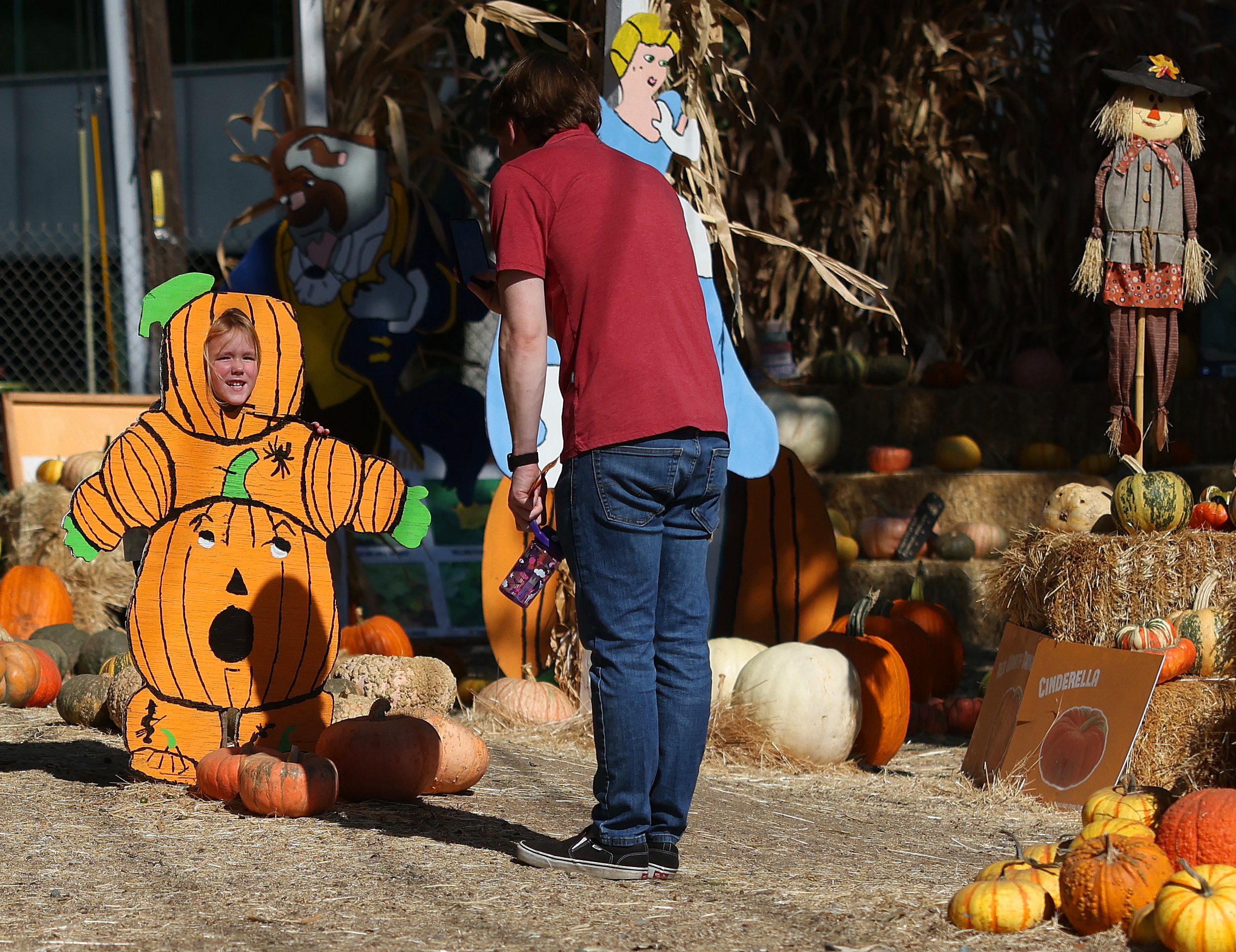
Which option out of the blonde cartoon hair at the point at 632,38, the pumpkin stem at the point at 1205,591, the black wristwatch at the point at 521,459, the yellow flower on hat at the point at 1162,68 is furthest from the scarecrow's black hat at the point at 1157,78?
the black wristwatch at the point at 521,459

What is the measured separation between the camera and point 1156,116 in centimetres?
541

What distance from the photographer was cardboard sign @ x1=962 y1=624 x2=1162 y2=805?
4.27 meters

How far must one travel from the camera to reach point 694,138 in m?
5.55

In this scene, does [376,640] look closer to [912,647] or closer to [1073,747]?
[912,647]

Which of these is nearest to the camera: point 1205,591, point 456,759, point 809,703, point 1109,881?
point 1109,881

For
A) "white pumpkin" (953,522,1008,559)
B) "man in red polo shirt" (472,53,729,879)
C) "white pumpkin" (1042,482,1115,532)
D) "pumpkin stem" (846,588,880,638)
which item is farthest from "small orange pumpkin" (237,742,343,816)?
"white pumpkin" (953,522,1008,559)

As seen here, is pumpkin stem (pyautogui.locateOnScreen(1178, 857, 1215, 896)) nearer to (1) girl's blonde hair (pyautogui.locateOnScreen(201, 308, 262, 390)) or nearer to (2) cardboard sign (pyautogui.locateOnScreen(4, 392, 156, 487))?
(1) girl's blonde hair (pyautogui.locateOnScreen(201, 308, 262, 390))

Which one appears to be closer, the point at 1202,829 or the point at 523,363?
the point at 1202,829

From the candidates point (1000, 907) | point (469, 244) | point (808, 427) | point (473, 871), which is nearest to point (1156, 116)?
point (469, 244)

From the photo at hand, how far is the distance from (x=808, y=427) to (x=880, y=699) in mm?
3806

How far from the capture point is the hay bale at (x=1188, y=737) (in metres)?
4.22

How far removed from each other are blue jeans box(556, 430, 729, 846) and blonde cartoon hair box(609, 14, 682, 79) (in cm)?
275

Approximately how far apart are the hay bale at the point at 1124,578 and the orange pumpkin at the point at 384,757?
7.29 feet

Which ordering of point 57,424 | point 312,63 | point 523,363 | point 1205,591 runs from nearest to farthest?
point 523,363
point 1205,591
point 312,63
point 57,424
